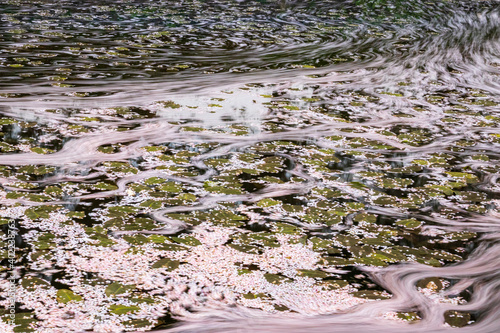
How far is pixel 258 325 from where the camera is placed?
217 centimetres

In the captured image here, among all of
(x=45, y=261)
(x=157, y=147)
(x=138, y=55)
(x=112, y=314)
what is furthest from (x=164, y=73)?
(x=112, y=314)

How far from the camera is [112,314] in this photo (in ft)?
7.07

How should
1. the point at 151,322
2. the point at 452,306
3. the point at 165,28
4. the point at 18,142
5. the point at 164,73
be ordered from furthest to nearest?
the point at 165,28, the point at 164,73, the point at 18,142, the point at 452,306, the point at 151,322

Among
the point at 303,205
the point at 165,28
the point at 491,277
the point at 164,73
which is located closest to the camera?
the point at 491,277

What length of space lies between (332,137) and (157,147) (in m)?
1.01

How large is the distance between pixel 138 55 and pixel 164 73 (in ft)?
2.07

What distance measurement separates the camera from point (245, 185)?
3.25 m

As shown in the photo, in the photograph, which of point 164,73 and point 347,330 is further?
point 164,73

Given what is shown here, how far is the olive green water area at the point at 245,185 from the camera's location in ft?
7.53

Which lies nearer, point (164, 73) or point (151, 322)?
point (151, 322)

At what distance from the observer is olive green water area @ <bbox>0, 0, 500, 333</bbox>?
2295 millimetres

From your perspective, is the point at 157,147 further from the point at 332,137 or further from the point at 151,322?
the point at 151,322

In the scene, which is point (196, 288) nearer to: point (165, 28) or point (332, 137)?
point (332, 137)

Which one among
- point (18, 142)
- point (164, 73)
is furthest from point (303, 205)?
point (164, 73)
